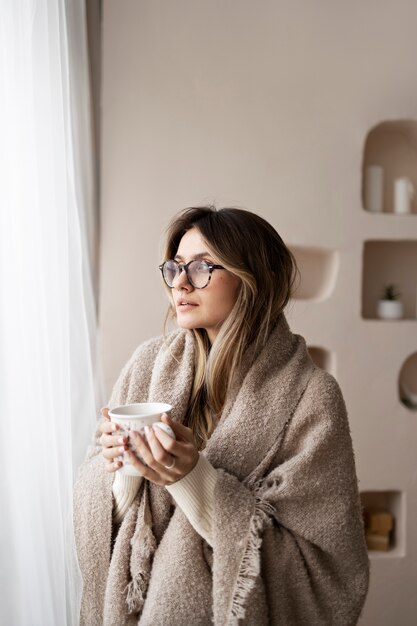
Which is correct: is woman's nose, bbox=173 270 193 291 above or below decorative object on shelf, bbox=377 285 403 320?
above

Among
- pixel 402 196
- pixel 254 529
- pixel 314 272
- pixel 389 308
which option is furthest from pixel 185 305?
pixel 402 196

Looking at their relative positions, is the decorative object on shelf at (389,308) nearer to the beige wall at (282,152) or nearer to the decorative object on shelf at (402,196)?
the beige wall at (282,152)

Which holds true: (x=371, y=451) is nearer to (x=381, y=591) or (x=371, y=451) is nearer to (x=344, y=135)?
(x=381, y=591)

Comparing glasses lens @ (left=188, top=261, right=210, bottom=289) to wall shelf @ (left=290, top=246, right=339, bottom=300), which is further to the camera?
wall shelf @ (left=290, top=246, right=339, bottom=300)

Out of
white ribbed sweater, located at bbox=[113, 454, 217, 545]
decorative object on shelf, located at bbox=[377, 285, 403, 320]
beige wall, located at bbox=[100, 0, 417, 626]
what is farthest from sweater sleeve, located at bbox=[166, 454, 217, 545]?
decorative object on shelf, located at bbox=[377, 285, 403, 320]

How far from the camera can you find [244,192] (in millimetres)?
2137

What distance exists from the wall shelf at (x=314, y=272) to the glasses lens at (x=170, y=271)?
3.58 ft

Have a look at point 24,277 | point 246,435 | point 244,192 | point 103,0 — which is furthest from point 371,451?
point 103,0

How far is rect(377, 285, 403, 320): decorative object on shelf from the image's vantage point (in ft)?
7.80

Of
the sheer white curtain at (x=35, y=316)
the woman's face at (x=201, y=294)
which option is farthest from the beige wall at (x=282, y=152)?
the woman's face at (x=201, y=294)

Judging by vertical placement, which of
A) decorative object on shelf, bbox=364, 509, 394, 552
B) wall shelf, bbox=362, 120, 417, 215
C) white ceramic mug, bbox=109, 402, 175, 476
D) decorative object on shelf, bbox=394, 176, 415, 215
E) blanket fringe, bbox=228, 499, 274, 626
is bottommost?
decorative object on shelf, bbox=364, 509, 394, 552

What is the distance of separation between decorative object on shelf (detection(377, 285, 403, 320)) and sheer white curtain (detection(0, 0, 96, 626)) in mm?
1400

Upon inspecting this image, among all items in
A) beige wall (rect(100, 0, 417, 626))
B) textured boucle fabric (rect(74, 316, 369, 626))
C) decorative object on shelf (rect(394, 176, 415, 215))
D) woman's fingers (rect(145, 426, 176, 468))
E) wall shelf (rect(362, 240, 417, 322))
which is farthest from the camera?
wall shelf (rect(362, 240, 417, 322))

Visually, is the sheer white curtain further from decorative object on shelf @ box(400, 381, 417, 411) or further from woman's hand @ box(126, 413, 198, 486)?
decorative object on shelf @ box(400, 381, 417, 411)
